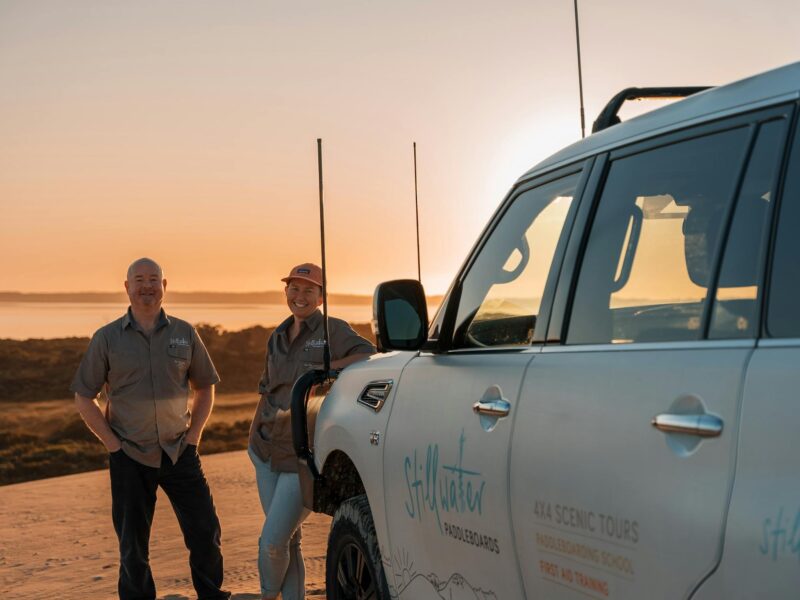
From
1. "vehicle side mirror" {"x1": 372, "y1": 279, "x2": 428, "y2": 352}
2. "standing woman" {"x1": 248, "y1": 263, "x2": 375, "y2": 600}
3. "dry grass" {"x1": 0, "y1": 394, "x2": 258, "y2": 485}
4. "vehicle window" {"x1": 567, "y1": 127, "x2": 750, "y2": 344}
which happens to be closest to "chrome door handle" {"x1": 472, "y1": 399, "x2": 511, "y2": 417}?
"vehicle window" {"x1": 567, "y1": 127, "x2": 750, "y2": 344}

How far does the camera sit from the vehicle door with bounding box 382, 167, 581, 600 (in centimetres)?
371

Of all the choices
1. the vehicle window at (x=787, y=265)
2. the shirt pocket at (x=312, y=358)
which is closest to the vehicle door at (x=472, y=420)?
the vehicle window at (x=787, y=265)

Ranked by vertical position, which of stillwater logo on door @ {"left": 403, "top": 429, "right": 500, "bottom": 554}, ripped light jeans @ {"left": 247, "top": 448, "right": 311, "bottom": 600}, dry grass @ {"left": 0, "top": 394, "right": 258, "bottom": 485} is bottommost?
dry grass @ {"left": 0, "top": 394, "right": 258, "bottom": 485}

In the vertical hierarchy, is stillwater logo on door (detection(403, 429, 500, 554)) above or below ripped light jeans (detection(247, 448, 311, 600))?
above

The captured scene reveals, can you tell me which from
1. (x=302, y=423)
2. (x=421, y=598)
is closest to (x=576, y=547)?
(x=421, y=598)

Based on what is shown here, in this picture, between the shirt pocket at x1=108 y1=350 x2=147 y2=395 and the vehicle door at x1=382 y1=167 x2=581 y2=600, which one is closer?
the vehicle door at x1=382 y1=167 x2=581 y2=600

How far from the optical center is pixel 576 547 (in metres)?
3.21

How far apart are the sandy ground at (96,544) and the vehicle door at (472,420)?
4.86 metres

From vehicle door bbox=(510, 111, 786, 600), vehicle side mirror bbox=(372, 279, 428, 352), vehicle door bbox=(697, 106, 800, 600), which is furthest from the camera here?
vehicle side mirror bbox=(372, 279, 428, 352)

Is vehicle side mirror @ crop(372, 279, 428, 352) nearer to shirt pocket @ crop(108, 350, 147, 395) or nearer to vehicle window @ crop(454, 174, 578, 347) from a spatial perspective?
vehicle window @ crop(454, 174, 578, 347)

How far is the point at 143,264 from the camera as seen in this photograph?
8062 mm

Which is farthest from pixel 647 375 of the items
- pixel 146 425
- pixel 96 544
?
pixel 96 544

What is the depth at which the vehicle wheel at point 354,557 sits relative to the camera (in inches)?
194

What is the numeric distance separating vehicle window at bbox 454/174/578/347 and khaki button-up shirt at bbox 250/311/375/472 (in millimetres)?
2847
